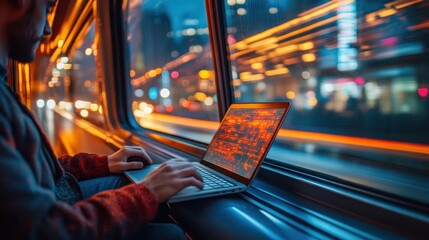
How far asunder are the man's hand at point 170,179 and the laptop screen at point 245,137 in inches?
7.8

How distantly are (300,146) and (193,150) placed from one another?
0.67m

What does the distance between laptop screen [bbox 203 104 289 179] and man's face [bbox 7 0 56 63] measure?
0.67 meters

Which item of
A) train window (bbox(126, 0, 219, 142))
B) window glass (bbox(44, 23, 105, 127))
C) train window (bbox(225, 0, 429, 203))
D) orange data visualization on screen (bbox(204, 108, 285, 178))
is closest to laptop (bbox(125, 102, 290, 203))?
orange data visualization on screen (bbox(204, 108, 285, 178))

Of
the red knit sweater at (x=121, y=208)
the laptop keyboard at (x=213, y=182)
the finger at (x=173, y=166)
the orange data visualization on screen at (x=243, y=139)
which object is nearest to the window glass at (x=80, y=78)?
the orange data visualization on screen at (x=243, y=139)

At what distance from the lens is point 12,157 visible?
61cm

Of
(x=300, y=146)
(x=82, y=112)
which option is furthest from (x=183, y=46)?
(x=82, y=112)

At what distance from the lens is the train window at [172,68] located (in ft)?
7.47

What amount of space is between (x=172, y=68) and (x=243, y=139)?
182cm

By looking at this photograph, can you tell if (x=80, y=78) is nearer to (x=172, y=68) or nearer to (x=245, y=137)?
(x=172, y=68)

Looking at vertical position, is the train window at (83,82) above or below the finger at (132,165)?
above

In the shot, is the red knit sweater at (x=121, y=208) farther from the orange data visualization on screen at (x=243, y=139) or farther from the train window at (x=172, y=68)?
the train window at (x=172, y=68)

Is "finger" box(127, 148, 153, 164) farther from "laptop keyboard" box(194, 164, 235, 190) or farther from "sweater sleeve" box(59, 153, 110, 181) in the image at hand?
"laptop keyboard" box(194, 164, 235, 190)

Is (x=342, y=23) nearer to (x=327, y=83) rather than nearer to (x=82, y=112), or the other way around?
(x=327, y=83)

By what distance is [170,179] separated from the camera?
2.92 feet
